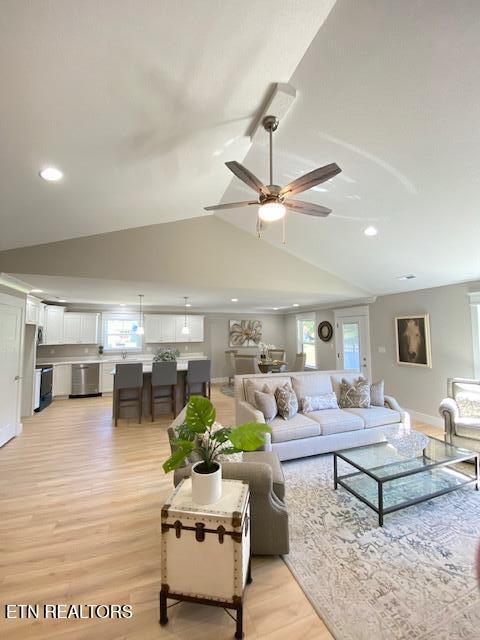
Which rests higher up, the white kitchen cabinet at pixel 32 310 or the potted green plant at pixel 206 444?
the white kitchen cabinet at pixel 32 310

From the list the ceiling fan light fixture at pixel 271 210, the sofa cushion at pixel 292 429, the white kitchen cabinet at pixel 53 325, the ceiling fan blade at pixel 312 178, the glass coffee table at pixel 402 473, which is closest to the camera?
the ceiling fan blade at pixel 312 178

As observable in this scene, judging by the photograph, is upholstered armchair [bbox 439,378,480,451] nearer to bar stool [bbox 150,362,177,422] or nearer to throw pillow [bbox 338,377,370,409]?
throw pillow [bbox 338,377,370,409]

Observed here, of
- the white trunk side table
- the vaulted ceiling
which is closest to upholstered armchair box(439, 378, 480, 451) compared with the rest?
the vaulted ceiling

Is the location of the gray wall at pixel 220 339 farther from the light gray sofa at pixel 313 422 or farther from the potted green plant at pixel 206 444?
the potted green plant at pixel 206 444

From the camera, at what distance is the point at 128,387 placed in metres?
4.69

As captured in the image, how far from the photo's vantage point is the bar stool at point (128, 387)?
4641 millimetres

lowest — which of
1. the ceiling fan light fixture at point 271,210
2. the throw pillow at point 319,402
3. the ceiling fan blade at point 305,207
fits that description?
the throw pillow at point 319,402

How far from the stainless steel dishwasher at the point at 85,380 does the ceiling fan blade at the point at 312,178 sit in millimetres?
6491

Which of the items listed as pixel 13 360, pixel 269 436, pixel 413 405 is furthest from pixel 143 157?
pixel 413 405

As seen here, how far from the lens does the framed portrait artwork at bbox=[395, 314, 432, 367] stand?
14.9 ft

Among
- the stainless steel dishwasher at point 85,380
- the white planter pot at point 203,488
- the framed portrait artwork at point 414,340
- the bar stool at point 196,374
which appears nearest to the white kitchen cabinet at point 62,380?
the stainless steel dishwasher at point 85,380

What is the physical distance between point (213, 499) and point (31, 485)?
2.57 m

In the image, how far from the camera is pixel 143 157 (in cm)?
216

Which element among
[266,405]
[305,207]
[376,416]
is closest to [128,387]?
[266,405]
